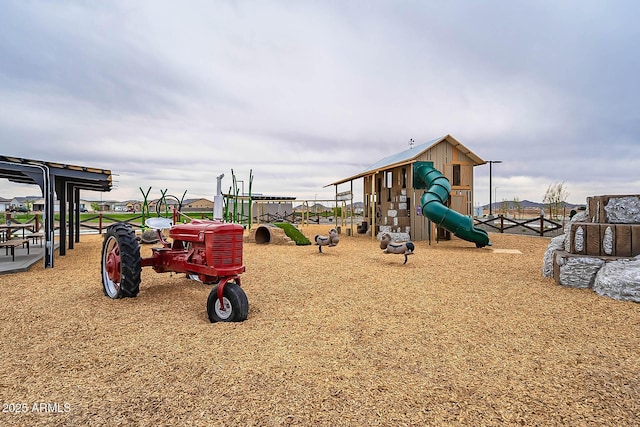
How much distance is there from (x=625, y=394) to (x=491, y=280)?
4.35 m

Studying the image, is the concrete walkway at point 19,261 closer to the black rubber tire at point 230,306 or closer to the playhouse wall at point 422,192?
the black rubber tire at point 230,306

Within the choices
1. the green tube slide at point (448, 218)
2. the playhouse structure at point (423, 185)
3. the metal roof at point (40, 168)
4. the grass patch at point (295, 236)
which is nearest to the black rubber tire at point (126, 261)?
the metal roof at point (40, 168)

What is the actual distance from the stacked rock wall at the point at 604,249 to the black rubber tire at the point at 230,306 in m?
5.58

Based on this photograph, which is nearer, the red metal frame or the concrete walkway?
the red metal frame

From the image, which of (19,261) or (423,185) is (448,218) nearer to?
(423,185)

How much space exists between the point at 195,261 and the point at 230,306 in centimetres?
114

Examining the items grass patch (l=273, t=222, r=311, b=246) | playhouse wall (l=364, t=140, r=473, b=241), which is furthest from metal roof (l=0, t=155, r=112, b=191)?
playhouse wall (l=364, t=140, r=473, b=241)

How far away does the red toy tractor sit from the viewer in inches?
170

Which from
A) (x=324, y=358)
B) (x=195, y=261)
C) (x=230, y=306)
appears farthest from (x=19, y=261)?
(x=324, y=358)

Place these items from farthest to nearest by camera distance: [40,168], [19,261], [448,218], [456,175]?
[456,175], [448,218], [19,261], [40,168]

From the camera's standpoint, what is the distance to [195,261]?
507 centimetres

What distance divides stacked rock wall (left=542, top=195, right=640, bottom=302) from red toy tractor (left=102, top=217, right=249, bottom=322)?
563 centimetres

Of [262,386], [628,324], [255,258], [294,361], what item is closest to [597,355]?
[628,324]

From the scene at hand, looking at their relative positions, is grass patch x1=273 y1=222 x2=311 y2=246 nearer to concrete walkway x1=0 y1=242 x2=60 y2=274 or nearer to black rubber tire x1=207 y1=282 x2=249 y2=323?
concrete walkway x1=0 y1=242 x2=60 y2=274
